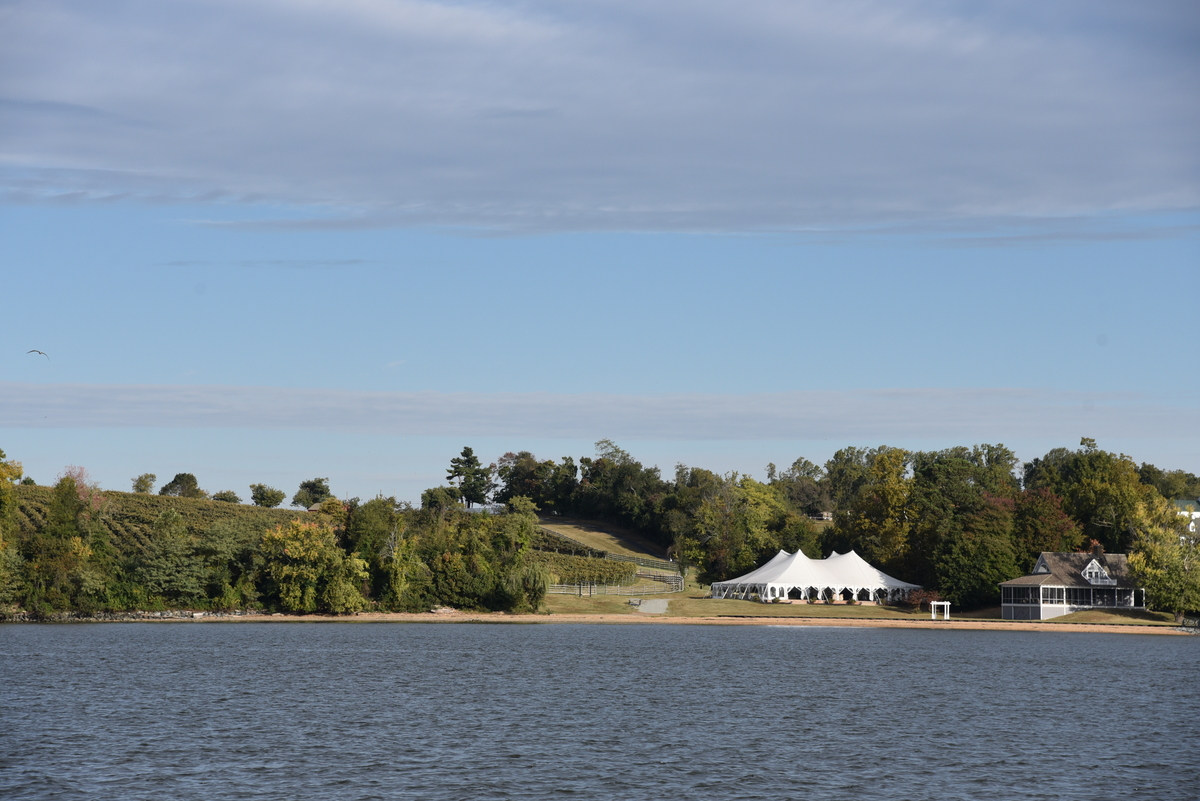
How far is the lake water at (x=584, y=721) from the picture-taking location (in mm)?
26016

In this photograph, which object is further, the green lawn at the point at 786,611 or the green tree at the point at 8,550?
the green lawn at the point at 786,611

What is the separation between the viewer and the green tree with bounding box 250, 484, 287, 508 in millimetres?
170125

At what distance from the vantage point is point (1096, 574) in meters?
85.5

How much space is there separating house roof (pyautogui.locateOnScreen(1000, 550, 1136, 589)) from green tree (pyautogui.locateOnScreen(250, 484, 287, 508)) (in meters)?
115

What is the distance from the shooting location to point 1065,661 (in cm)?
A: 5734

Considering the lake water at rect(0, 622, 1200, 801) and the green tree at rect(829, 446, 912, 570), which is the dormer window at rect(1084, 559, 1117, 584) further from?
the lake water at rect(0, 622, 1200, 801)

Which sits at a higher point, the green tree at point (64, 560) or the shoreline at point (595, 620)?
the green tree at point (64, 560)

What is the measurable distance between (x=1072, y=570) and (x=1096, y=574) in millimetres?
1681

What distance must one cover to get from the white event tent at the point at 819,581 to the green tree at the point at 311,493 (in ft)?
344

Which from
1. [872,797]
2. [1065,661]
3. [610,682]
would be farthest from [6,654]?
[1065,661]

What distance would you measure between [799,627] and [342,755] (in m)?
57.8

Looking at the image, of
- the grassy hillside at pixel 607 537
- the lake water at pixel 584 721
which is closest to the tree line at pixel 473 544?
the lake water at pixel 584 721

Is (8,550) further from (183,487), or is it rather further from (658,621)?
(183,487)

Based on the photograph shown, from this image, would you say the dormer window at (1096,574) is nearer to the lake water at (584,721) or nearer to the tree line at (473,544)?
the tree line at (473,544)
